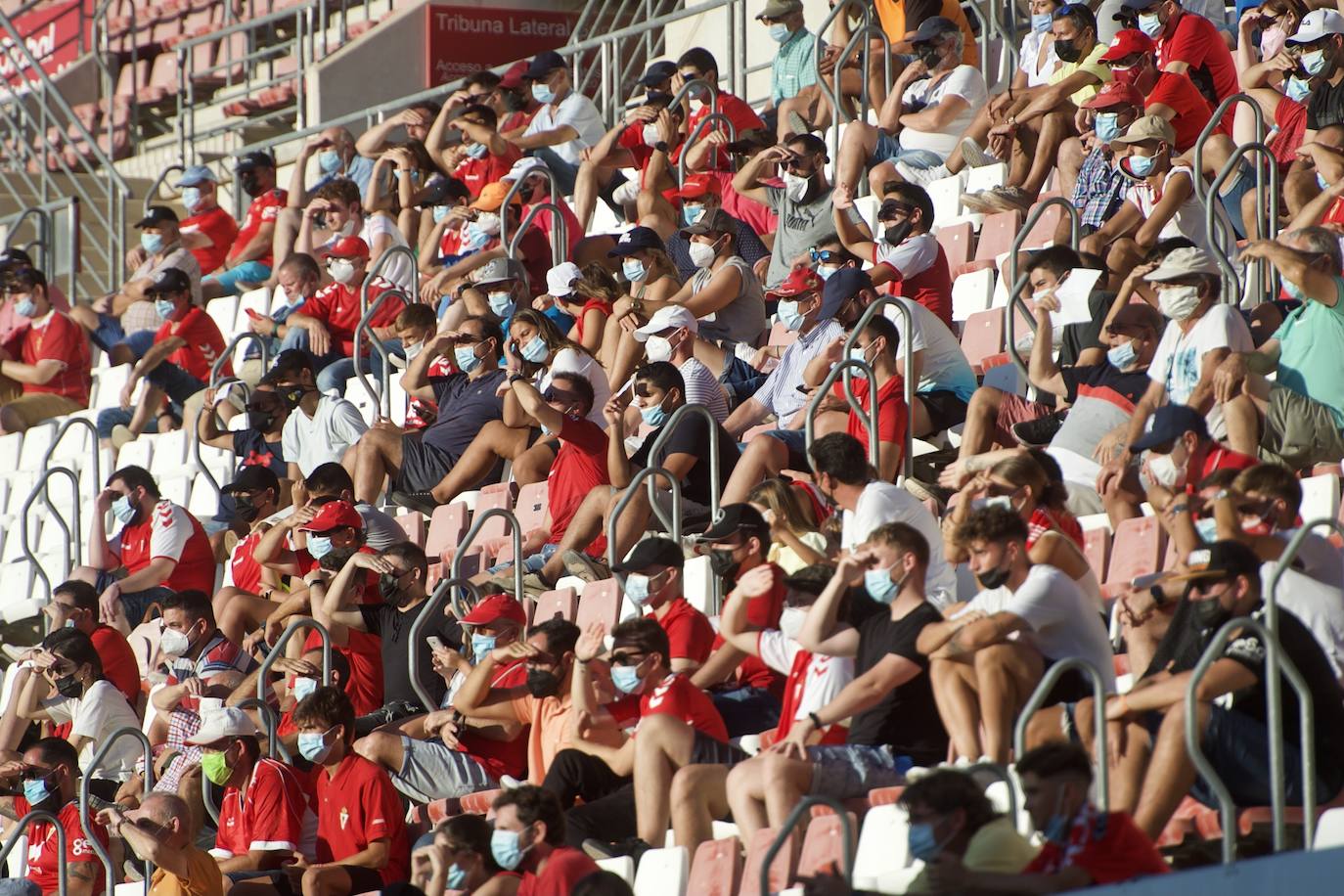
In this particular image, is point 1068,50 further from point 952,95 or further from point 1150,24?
point 952,95

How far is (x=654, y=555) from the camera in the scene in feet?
27.4

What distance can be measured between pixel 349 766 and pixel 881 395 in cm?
229

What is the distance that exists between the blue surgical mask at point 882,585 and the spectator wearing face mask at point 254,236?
8.39m

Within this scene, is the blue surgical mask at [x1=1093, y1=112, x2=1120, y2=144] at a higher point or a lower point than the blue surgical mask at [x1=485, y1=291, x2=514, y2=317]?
higher

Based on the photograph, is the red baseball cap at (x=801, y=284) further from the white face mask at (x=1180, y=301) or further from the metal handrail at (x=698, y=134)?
the metal handrail at (x=698, y=134)

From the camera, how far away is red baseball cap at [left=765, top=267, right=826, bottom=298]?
1000 centimetres

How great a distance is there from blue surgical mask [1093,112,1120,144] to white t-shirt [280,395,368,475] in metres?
3.70

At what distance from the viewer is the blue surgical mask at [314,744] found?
8758 mm

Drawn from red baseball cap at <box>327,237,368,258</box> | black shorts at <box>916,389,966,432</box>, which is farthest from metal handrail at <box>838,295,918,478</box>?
red baseball cap at <box>327,237,368,258</box>

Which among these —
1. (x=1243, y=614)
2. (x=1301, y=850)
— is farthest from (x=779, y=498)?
(x=1301, y=850)

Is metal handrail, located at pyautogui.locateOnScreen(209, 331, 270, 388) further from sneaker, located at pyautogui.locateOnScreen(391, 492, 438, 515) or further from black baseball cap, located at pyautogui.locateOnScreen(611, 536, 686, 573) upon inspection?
black baseball cap, located at pyautogui.locateOnScreen(611, 536, 686, 573)

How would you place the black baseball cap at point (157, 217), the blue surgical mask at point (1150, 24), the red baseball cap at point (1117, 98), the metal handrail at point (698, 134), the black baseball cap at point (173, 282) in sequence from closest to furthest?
the red baseball cap at point (1117, 98) < the blue surgical mask at point (1150, 24) < the metal handrail at point (698, 134) < the black baseball cap at point (173, 282) < the black baseball cap at point (157, 217)

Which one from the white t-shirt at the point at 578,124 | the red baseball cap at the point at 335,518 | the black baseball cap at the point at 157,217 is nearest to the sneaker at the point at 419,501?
the red baseball cap at the point at 335,518

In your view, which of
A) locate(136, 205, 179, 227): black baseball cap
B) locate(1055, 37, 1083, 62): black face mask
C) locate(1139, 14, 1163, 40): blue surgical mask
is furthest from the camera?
locate(136, 205, 179, 227): black baseball cap
